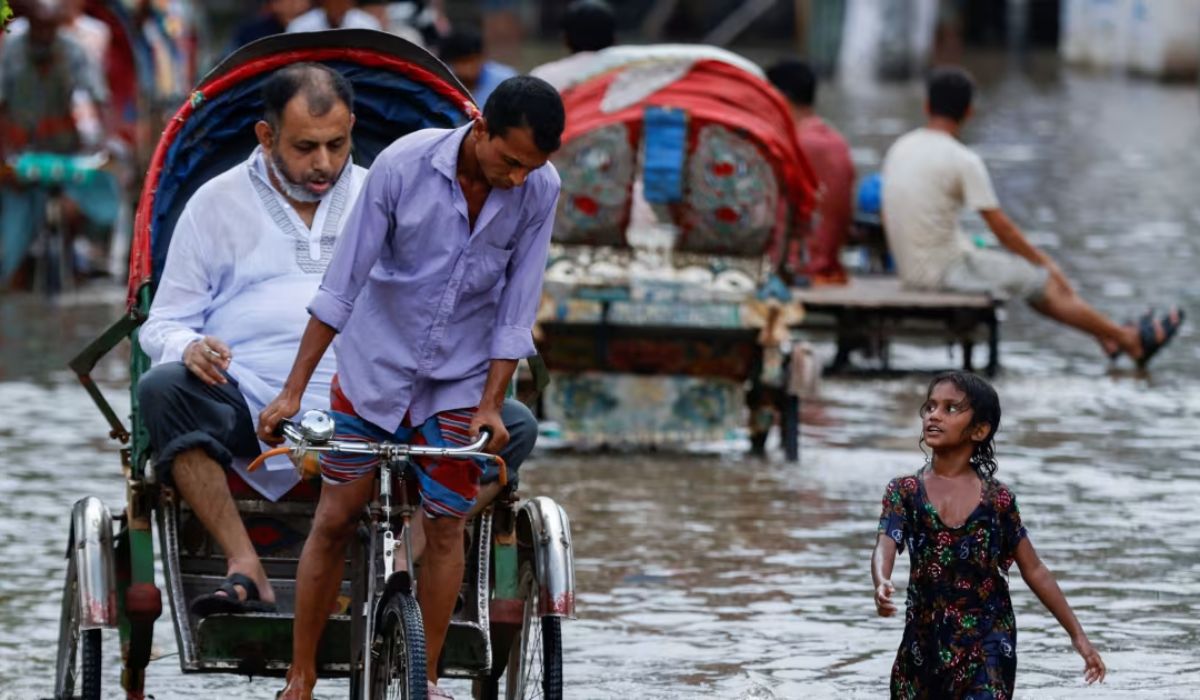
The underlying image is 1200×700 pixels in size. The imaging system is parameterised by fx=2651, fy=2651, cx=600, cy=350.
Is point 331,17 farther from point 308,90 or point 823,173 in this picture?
point 308,90

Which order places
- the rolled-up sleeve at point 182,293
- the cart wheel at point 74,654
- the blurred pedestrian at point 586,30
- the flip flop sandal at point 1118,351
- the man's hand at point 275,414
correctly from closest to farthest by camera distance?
the man's hand at point 275,414
the cart wheel at point 74,654
the rolled-up sleeve at point 182,293
the blurred pedestrian at point 586,30
the flip flop sandal at point 1118,351

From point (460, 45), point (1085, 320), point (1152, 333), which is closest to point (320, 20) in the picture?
point (460, 45)

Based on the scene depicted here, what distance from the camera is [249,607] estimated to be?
5.80 metres

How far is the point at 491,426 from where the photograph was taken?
542 cm

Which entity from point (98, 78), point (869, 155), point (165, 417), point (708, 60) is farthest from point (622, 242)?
point (869, 155)

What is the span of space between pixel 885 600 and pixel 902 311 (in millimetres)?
6999

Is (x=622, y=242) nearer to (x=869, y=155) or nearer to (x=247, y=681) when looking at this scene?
(x=247, y=681)

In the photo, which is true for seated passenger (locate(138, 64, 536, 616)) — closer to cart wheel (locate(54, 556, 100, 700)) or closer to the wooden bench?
cart wheel (locate(54, 556, 100, 700))

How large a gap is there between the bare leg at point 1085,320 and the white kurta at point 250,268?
266 inches

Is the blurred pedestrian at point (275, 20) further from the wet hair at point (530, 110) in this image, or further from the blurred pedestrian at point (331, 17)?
the wet hair at point (530, 110)

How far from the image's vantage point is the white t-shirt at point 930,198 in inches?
479

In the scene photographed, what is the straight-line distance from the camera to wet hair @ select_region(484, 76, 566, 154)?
523 centimetres

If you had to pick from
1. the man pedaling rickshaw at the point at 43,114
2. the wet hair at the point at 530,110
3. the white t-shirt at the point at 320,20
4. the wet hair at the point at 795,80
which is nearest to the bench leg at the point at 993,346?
the wet hair at the point at 795,80

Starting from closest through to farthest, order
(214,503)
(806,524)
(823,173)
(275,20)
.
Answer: (214,503) < (806,524) < (275,20) < (823,173)
